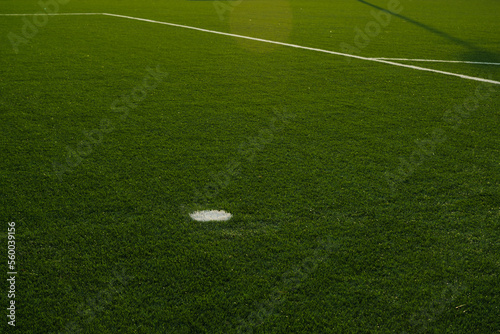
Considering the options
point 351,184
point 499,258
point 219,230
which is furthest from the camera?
point 351,184

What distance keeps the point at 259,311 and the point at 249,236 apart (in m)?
0.56

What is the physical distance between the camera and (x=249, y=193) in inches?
119

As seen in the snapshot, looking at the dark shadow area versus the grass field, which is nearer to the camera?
the grass field

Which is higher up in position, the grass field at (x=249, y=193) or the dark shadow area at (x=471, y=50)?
the dark shadow area at (x=471, y=50)

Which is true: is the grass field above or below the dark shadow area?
below

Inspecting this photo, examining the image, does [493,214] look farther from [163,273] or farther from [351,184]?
[163,273]

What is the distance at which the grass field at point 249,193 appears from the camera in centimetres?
216

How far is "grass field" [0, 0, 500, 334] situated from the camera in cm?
216

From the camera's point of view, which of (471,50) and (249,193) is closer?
(249,193)

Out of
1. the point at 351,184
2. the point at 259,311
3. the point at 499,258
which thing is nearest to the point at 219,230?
the point at 259,311

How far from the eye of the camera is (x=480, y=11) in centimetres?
1177

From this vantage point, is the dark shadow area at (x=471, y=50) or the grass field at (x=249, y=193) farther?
the dark shadow area at (x=471, y=50)

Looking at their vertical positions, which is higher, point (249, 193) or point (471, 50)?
point (471, 50)

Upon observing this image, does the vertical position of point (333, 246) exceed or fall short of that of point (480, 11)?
it falls short
